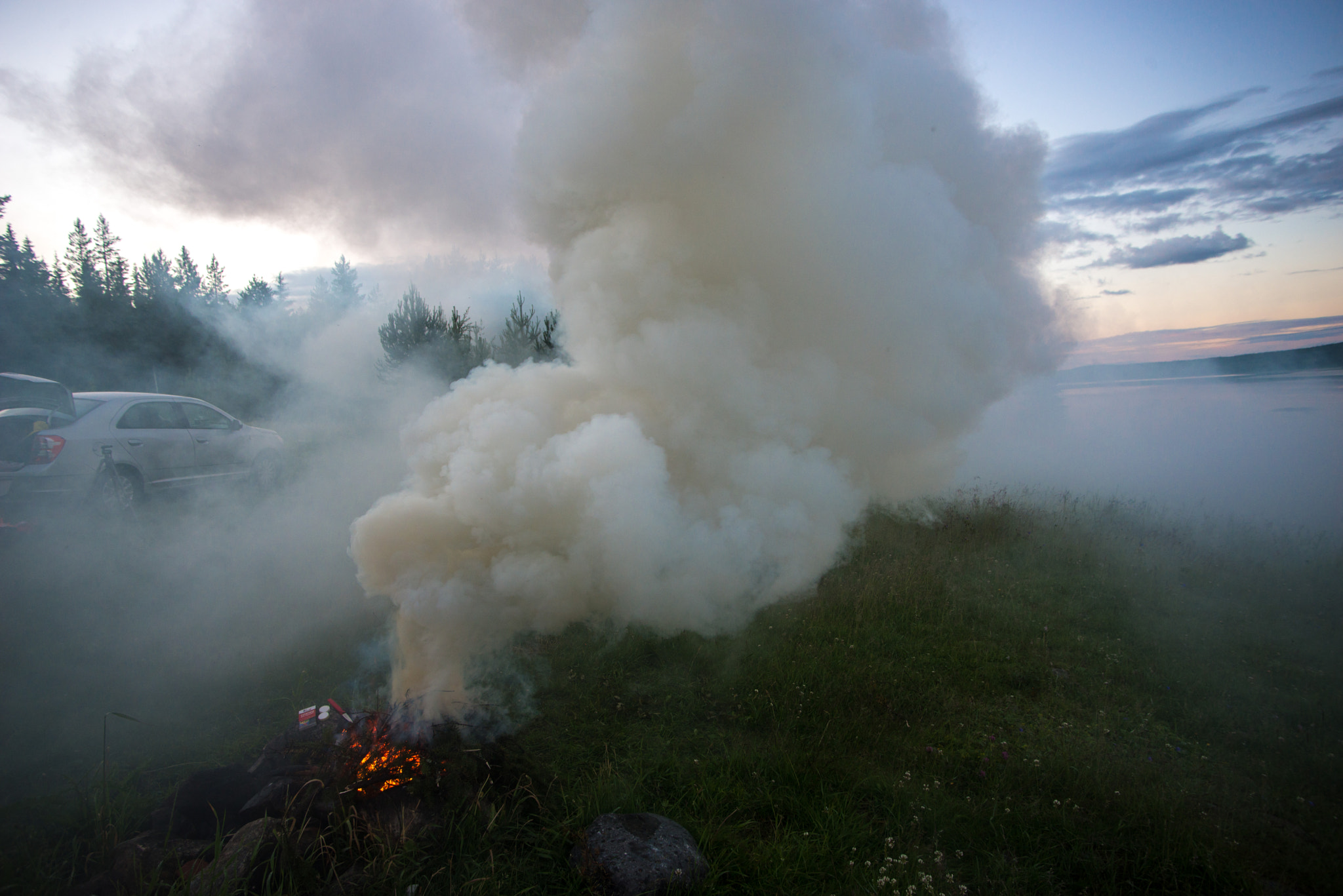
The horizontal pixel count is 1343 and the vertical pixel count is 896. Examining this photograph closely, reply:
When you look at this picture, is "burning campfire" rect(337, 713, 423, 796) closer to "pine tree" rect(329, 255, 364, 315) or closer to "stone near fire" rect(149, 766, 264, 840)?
"stone near fire" rect(149, 766, 264, 840)

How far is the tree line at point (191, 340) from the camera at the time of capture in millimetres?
10867

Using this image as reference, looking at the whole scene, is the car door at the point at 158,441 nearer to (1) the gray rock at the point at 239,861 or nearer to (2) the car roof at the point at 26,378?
(2) the car roof at the point at 26,378

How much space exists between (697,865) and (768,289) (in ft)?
18.2

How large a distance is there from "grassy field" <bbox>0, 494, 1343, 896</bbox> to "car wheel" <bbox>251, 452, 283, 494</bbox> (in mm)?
4994

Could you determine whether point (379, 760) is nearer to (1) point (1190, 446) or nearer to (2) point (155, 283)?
(1) point (1190, 446)

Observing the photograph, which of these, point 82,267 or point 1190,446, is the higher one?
point 82,267

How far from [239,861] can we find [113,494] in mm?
6577

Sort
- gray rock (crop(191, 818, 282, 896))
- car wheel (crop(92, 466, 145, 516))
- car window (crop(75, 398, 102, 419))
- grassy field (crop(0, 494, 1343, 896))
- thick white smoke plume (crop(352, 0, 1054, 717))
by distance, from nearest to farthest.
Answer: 1. gray rock (crop(191, 818, 282, 896))
2. grassy field (crop(0, 494, 1343, 896))
3. thick white smoke plume (crop(352, 0, 1054, 717))
4. car wheel (crop(92, 466, 145, 516))
5. car window (crop(75, 398, 102, 419))

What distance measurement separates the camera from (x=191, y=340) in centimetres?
1449

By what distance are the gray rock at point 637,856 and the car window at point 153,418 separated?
336 inches

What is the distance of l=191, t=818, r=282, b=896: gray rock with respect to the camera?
2688 mm

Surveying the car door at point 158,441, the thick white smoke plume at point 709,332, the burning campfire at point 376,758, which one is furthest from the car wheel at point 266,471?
the burning campfire at point 376,758

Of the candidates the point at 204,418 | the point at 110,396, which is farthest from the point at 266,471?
the point at 110,396

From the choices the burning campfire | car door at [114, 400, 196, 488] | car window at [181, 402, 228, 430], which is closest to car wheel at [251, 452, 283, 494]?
car window at [181, 402, 228, 430]
